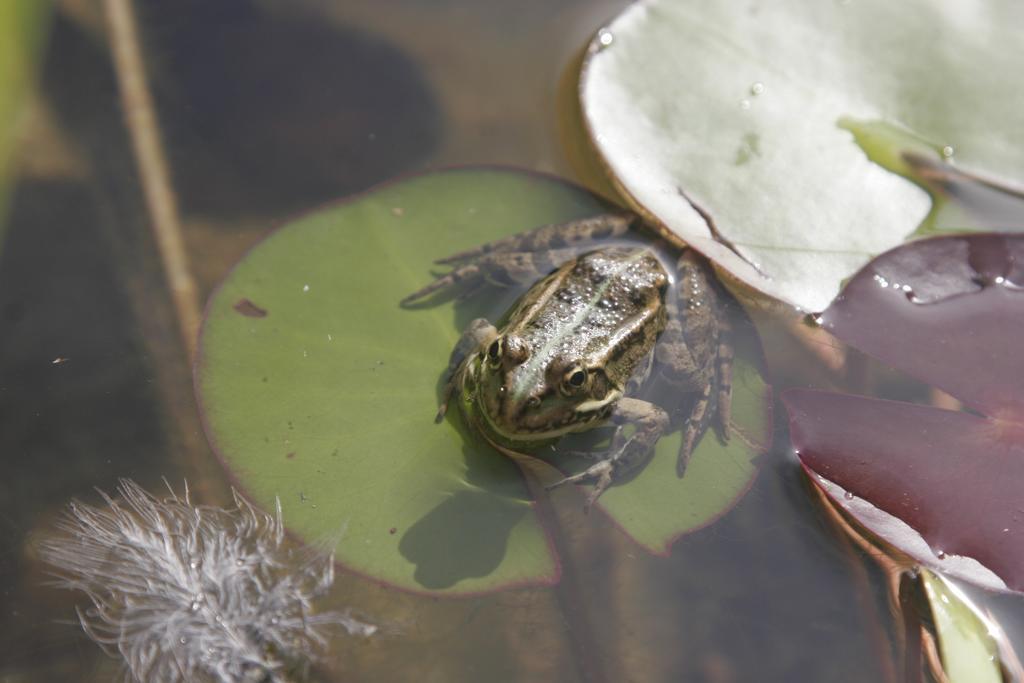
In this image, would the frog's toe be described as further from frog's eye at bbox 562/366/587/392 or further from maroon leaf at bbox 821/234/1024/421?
maroon leaf at bbox 821/234/1024/421

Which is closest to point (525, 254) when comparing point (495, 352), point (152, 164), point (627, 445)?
point (495, 352)

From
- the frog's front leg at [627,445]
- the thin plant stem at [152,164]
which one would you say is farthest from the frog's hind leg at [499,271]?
the thin plant stem at [152,164]

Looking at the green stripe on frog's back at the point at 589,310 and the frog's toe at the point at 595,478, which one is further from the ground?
the green stripe on frog's back at the point at 589,310

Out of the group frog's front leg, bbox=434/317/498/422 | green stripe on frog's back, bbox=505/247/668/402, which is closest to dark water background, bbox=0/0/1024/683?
frog's front leg, bbox=434/317/498/422

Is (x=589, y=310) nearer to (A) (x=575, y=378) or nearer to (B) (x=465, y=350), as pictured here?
(A) (x=575, y=378)

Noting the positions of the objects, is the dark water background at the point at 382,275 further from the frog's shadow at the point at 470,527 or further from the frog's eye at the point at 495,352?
the frog's eye at the point at 495,352
